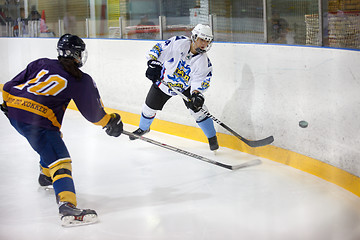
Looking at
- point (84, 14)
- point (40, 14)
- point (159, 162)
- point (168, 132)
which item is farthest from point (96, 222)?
point (40, 14)

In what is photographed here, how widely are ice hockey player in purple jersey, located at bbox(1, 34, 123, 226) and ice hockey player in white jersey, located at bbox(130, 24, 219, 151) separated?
3.54 ft

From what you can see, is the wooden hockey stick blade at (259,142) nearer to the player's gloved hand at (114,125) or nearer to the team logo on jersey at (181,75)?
the team logo on jersey at (181,75)

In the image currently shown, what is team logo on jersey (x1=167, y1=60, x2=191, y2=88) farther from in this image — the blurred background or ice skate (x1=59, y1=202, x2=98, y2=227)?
ice skate (x1=59, y1=202, x2=98, y2=227)

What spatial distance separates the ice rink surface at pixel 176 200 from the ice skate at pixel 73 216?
0.10 feet

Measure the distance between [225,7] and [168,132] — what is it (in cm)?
118

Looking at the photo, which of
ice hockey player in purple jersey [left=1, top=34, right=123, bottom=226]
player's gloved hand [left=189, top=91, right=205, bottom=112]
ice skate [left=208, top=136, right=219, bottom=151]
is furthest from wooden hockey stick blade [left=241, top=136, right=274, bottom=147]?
ice hockey player in purple jersey [left=1, top=34, right=123, bottom=226]

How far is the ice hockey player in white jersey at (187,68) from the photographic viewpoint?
340cm

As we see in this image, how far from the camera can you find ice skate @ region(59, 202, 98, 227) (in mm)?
2270

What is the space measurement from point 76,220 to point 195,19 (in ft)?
8.18

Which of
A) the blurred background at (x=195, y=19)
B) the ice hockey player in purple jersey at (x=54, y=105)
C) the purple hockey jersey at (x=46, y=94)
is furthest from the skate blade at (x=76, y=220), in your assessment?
the blurred background at (x=195, y=19)

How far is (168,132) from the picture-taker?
4.41 metres

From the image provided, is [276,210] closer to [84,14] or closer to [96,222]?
[96,222]

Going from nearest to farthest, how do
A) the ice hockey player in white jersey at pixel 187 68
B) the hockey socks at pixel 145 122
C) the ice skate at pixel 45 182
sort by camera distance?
the ice skate at pixel 45 182 → the ice hockey player in white jersey at pixel 187 68 → the hockey socks at pixel 145 122

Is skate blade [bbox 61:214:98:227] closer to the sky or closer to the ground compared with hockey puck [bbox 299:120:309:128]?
closer to the ground
